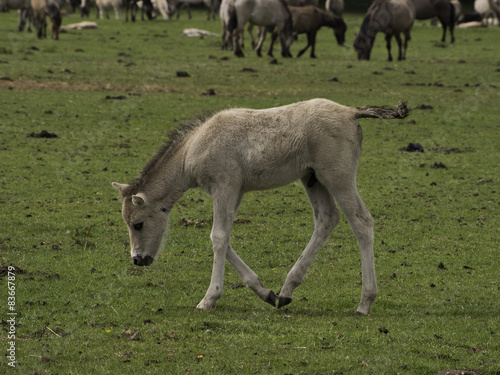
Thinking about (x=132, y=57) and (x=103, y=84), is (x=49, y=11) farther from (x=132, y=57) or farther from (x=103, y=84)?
(x=103, y=84)

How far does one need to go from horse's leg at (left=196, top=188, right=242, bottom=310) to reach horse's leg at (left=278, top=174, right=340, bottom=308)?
0.76 m

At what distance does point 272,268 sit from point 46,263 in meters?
2.96

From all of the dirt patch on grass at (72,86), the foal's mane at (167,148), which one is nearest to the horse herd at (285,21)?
the dirt patch on grass at (72,86)

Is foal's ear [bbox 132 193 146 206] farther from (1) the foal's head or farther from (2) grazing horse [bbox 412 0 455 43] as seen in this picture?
(2) grazing horse [bbox 412 0 455 43]

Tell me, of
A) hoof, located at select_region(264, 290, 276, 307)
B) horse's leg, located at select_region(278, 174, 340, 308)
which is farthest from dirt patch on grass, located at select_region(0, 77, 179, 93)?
hoof, located at select_region(264, 290, 276, 307)

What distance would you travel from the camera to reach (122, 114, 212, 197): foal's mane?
8448mm

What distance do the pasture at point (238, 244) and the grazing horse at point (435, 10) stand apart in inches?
564

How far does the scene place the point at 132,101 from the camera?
21812 mm

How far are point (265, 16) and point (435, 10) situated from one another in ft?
36.1

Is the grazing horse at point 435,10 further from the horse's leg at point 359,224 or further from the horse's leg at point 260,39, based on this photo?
the horse's leg at point 359,224

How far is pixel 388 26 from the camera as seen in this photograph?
1347 inches

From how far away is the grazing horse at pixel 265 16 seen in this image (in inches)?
1355

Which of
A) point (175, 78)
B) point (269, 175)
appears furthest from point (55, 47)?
point (269, 175)

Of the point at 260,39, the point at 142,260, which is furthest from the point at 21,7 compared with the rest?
the point at 142,260
